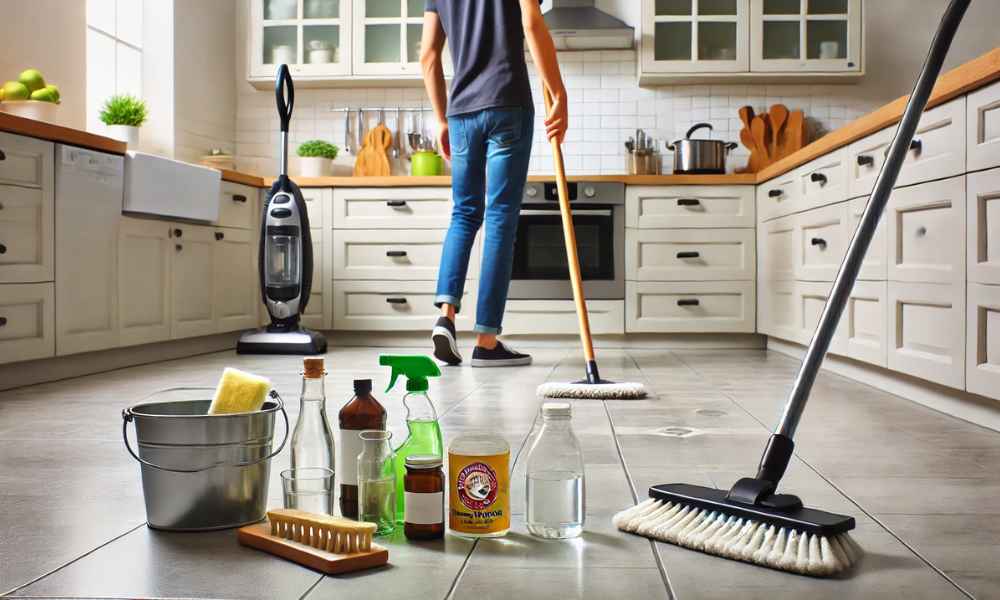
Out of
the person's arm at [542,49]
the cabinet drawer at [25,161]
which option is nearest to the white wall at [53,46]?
the cabinet drawer at [25,161]

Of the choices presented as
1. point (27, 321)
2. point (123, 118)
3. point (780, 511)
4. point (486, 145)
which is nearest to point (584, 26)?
point (486, 145)

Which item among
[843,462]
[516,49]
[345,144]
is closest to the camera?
[843,462]

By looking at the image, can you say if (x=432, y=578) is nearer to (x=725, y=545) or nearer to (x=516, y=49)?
(x=725, y=545)

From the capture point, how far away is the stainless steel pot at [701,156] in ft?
16.0

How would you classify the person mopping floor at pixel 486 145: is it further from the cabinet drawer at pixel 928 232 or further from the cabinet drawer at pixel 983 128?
the cabinet drawer at pixel 983 128

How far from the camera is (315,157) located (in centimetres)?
515

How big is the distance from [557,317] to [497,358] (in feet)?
4.00

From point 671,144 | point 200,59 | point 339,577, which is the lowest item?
point 339,577

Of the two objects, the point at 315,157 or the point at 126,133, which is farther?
the point at 315,157

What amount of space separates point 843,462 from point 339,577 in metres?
1.08

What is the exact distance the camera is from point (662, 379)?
3273mm

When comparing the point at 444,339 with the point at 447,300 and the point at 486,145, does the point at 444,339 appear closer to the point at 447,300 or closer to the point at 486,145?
the point at 447,300

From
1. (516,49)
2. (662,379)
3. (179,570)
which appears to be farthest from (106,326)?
(179,570)

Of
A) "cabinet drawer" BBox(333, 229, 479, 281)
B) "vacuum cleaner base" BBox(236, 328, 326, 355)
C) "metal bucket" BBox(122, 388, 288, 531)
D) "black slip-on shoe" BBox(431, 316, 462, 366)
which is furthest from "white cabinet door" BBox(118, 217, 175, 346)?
"metal bucket" BBox(122, 388, 288, 531)
